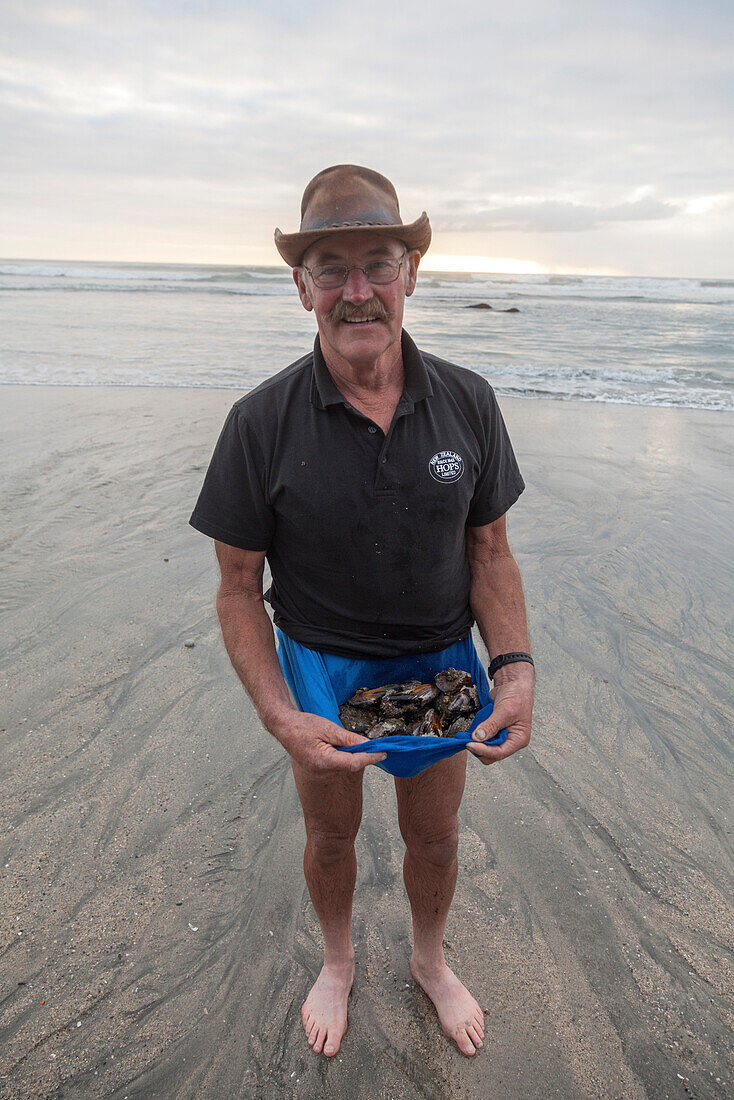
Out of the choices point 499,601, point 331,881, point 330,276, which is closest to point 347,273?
point 330,276

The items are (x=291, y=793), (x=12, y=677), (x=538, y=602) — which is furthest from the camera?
(x=538, y=602)

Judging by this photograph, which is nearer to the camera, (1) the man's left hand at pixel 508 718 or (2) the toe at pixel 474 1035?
(1) the man's left hand at pixel 508 718

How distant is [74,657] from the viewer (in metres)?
4.00

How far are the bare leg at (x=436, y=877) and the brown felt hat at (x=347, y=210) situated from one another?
5.14ft

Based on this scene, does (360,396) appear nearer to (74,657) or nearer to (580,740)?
(580,740)

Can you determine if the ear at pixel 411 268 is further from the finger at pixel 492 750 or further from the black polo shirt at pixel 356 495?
the finger at pixel 492 750

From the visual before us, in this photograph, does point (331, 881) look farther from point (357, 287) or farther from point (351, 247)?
point (351, 247)

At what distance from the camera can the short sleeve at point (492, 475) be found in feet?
6.89

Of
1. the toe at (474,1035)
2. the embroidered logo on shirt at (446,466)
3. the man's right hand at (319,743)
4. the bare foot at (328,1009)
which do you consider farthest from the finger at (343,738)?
the toe at (474,1035)

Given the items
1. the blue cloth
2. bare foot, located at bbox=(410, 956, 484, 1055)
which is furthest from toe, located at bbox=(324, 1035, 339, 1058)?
the blue cloth

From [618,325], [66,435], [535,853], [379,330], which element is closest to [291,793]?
[535,853]

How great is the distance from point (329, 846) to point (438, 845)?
0.36 metres

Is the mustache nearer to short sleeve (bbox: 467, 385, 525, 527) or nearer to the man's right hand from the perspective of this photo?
short sleeve (bbox: 467, 385, 525, 527)

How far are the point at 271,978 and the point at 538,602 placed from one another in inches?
119
